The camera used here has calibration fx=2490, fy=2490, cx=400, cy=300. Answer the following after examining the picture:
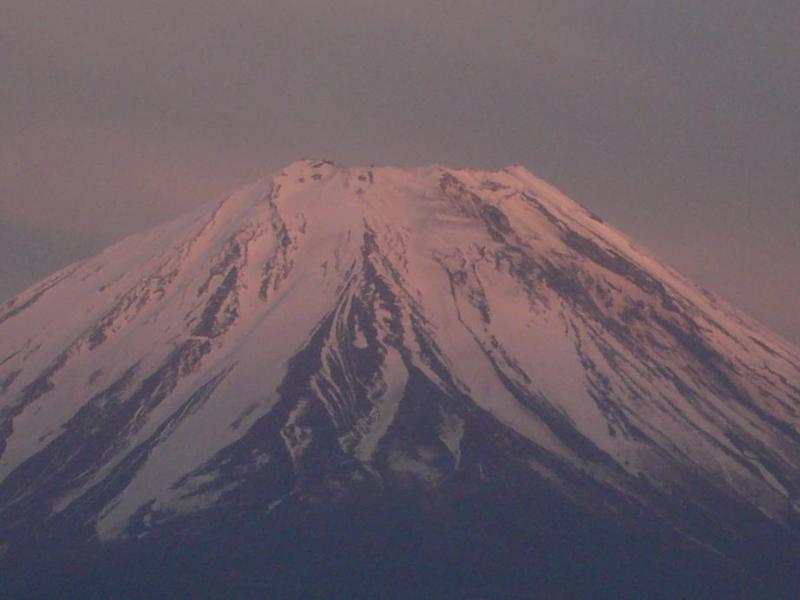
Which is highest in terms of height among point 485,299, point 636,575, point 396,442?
point 485,299

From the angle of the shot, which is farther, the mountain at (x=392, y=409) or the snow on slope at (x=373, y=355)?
the snow on slope at (x=373, y=355)

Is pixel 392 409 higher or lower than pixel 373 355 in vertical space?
lower

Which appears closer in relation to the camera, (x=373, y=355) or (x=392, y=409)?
(x=392, y=409)

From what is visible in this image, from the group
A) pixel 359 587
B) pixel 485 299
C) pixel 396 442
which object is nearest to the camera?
pixel 359 587

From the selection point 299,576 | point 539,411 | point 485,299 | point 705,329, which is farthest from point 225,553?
point 705,329

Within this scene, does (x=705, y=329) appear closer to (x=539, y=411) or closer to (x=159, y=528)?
(x=539, y=411)
